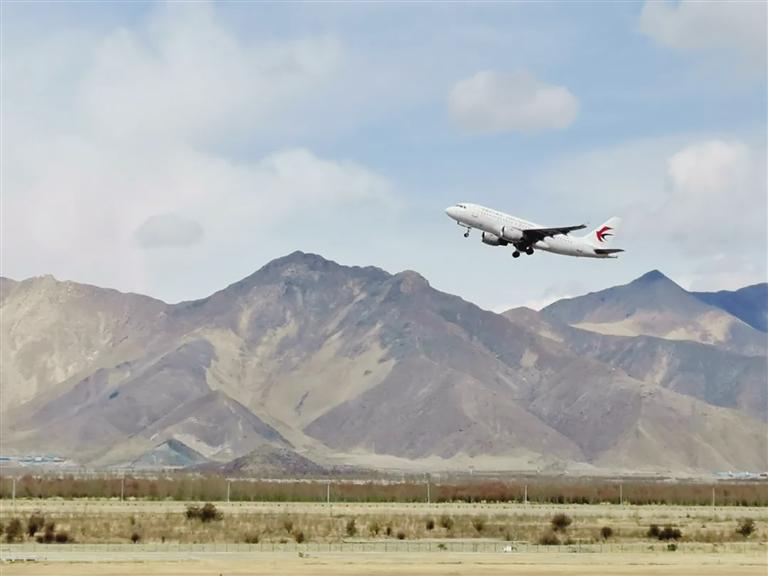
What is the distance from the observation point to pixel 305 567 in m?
64.8

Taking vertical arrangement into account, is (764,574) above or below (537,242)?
below

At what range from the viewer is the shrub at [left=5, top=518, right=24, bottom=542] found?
79562 mm

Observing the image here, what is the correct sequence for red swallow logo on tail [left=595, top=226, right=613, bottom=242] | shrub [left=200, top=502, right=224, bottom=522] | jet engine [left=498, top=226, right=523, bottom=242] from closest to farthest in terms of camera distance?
1. shrub [left=200, top=502, right=224, bottom=522]
2. jet engine [left=498, top=226, right=523, bottom=242]
3. red swallow logo on tail [left=595, top=226, right=613, bottom=242]

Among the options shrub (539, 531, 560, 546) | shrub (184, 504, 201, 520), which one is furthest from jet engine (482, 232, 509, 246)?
shrub (539, 531, 560, 546)

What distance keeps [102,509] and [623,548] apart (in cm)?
4730

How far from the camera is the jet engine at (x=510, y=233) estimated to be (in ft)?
447

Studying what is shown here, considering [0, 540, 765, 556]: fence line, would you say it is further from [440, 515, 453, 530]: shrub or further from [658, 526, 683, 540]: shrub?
[440, 515, 453, 530]: shrub

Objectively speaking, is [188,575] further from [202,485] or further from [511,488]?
[511,488]

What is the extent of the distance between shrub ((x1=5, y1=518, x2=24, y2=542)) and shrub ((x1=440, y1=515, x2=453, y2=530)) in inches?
1145

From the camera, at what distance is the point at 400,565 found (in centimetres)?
6725

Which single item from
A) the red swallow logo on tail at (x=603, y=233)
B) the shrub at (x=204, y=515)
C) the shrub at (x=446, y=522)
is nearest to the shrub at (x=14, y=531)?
the shrub at (x=204, y=515)

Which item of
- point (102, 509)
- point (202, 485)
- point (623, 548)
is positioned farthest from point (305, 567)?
point (202, 485)

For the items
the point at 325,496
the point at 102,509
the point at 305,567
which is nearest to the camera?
the point at 305,567

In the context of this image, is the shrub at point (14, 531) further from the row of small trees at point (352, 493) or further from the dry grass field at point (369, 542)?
the row of small trees at point (352, 493)
